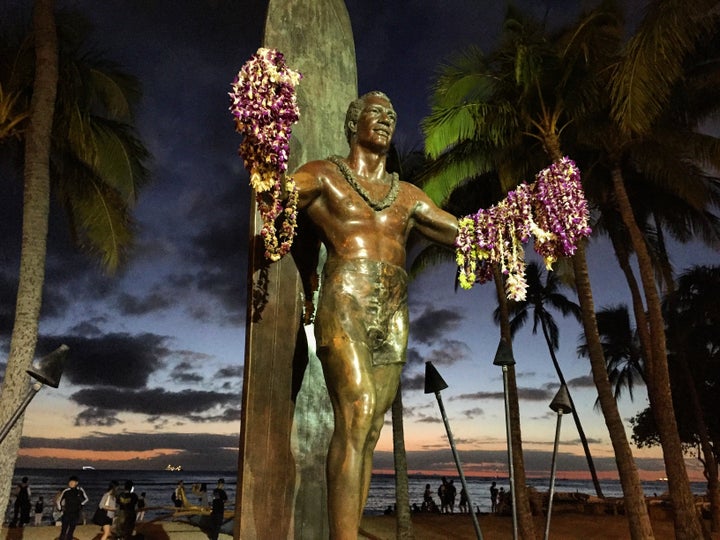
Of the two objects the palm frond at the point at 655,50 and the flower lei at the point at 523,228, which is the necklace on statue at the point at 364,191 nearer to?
the flower lei at the point at 523,228

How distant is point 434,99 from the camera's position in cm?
1327

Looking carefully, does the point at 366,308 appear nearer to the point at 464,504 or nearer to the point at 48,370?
the point at 48,370

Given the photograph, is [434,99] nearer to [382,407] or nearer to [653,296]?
[653,296]

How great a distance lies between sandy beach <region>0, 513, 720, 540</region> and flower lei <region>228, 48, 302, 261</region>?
40.5 feet

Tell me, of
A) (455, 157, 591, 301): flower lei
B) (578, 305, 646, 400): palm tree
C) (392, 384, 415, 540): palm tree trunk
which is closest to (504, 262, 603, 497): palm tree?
(578, 305, 646, 400): palm tree

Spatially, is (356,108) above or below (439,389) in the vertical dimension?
above

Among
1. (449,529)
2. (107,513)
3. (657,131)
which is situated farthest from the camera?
(449,529)

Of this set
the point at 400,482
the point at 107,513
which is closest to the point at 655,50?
the point at 400,482

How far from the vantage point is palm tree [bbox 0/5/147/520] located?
36.8ft

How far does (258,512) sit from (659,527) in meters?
21.5

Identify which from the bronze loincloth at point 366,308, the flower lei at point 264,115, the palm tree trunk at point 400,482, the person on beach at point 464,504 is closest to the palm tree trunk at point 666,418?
the person on beach at point 464,504

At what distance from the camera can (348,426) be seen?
3035 millimetres

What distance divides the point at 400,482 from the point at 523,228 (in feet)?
41.9

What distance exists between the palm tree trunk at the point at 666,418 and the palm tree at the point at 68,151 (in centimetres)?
1075
